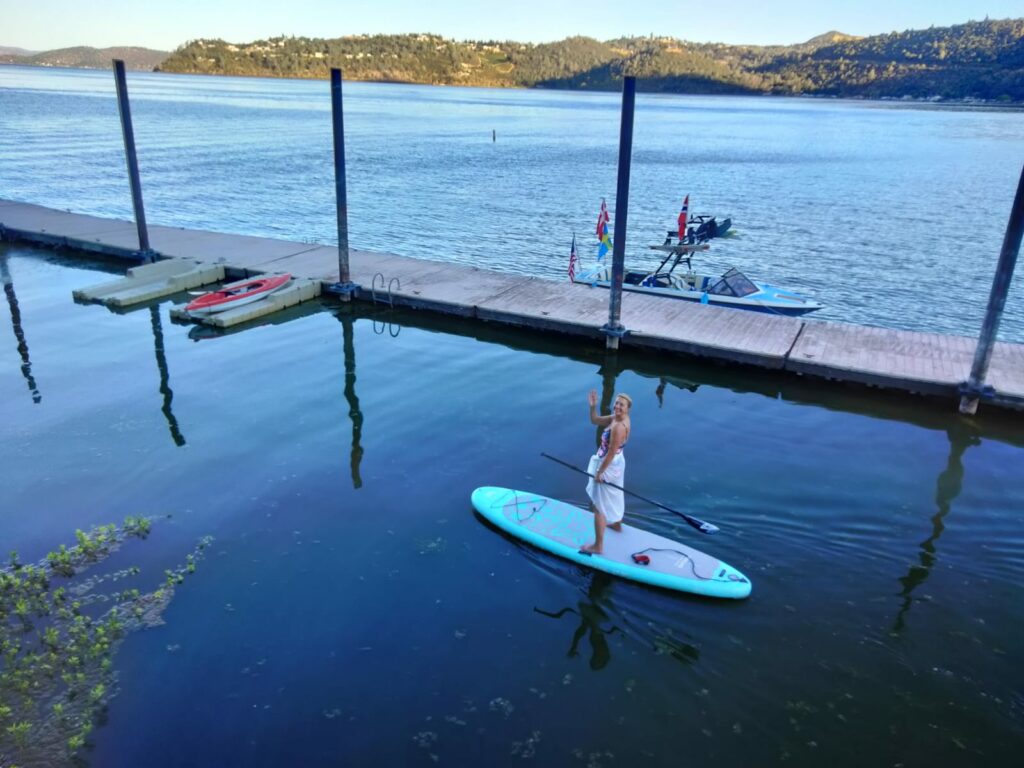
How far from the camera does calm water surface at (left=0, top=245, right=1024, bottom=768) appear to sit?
19.6 feet

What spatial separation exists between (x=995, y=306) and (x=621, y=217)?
246 inches

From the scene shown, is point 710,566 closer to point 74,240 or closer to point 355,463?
point 355,463

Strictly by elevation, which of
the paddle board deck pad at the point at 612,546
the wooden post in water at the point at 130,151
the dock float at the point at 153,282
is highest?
the wooden post in water at the point at 130,151

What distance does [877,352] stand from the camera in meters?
13.3

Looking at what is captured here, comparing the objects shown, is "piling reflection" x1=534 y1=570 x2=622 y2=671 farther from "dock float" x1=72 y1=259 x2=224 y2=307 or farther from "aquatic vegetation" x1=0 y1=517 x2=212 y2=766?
"dock float" x1=72 y1=259 x2=224 y2=307

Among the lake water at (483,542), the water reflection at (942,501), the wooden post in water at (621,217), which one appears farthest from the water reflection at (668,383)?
the water reflection at (942,501)

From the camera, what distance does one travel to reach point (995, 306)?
36.5ft

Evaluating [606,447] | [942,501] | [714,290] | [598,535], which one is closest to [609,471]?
[606,447]

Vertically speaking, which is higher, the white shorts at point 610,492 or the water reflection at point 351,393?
the white shorts at point 610,492

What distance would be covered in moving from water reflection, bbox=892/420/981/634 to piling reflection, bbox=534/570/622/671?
285 cm

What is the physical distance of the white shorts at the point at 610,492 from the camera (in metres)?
7.66

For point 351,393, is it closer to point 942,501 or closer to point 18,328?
point 18,328

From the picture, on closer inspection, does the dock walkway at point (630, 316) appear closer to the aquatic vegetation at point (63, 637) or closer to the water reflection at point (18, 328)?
the water reflection at point (18, 328)

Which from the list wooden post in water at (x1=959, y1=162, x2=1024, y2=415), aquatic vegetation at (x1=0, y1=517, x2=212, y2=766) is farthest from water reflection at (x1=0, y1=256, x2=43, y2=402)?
wooden post in water at (x1=959, y1=162, x2=1024, y2=415)
